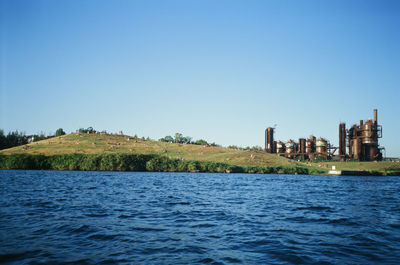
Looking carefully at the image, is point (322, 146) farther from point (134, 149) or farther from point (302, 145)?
point (134, 149)

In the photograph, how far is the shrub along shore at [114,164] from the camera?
3406 inches

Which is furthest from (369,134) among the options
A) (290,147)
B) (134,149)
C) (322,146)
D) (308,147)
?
(134,149)

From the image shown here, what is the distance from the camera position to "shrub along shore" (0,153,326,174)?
8650 centimetres

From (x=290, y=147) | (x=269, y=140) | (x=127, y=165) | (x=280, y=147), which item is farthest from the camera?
(x=269, y=140)

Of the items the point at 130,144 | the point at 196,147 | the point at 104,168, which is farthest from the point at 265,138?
the point at 104,168

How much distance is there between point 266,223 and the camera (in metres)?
16.8

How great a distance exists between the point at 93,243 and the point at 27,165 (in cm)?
8632

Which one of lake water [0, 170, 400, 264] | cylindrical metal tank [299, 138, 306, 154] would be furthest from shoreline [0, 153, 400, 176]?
lake water [0, 170, 400, 264]

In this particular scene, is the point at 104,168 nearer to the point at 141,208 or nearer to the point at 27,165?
the point at 27,165

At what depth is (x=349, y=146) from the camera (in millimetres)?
131750

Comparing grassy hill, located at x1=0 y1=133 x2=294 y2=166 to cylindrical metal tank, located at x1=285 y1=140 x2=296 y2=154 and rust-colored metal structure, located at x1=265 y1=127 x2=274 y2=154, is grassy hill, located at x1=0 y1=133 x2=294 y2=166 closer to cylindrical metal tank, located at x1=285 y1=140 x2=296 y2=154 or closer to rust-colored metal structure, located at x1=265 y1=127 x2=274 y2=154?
cylindrical metal tank, located at x1=285 y1=140 x2=296 y2=154

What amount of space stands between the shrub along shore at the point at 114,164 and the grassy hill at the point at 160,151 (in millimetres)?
7102

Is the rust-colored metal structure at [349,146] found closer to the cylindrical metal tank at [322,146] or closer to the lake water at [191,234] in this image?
the cylindrical metal tank at [322,146]

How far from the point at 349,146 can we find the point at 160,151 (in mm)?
81763
